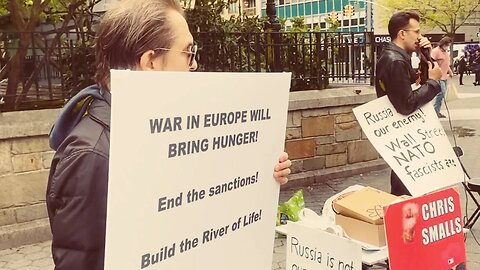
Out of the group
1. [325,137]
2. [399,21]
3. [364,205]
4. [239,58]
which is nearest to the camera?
[364,205]

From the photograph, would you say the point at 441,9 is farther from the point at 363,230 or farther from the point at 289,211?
the point at 363,230

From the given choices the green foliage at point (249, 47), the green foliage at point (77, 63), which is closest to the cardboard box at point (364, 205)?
the green foliage at point (77, 63)

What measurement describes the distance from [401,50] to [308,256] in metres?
1.90

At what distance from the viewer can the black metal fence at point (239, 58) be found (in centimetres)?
587

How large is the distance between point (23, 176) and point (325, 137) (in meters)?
3.65

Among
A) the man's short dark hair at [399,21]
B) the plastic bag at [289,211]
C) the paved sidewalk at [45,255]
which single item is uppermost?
the man's short dark hair at [399,21]

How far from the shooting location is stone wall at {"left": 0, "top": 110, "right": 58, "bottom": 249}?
5.25 metres

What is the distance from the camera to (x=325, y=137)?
734cm

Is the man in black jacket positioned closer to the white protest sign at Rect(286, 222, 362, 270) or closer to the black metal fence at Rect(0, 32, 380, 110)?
the white protest sign at Rect(286, 222, 362, 270)

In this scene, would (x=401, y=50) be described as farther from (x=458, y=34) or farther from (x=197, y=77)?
(x=458, y=34)

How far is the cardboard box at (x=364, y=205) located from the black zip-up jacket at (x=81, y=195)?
1935mm

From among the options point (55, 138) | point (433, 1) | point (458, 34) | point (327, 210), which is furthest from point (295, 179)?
point (458, 34)

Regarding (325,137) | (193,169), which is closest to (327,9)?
(325,137)

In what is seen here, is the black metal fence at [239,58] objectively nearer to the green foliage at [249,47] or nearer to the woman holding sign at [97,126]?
the green foliage at [249,47]
